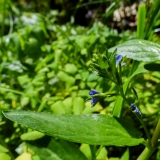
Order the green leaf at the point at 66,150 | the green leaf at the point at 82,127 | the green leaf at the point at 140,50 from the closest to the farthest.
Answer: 1. the green leaf at the point at 82,127
2. the green leaf at the point at 140,50
3. the green leaf at the point at 66,150

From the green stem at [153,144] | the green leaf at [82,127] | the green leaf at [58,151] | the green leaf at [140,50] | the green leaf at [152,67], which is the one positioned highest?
the green leaf at [140,50]

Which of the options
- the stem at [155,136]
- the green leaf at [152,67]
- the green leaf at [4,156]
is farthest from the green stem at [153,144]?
the green leaf at [4,156]

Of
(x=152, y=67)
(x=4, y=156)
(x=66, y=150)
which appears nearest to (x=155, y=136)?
(x=152, y=67)

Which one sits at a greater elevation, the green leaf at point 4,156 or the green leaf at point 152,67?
the green leaf at point 152,67

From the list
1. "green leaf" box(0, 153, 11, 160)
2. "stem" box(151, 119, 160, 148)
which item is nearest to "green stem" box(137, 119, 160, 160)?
"stem" box(151, 119, 160, 148)

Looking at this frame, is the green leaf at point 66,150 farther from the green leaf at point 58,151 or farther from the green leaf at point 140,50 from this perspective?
the green leaf at point 140,50

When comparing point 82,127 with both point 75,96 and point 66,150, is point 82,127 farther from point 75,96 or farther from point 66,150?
point 75,96

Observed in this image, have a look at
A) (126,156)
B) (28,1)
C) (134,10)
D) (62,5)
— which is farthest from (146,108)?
(28,1)
